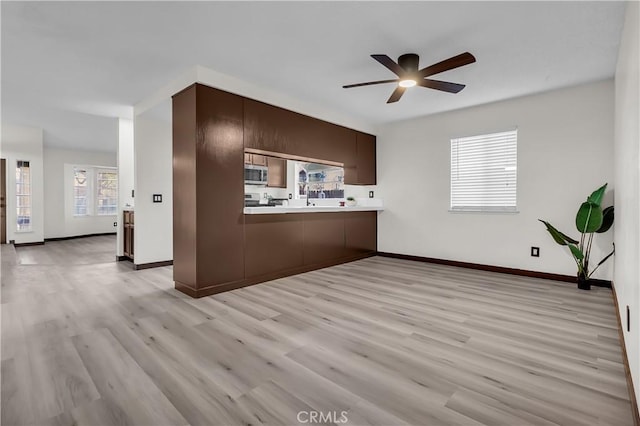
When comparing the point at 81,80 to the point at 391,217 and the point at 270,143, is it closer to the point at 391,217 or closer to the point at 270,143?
the point at 270,143

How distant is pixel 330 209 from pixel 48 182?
8045mm

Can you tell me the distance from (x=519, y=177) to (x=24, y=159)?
929 cm

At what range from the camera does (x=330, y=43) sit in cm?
296

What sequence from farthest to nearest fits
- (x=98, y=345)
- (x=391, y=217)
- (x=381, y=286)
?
(x=391, y=217), (x=381, y=286), (x=98, y=345)

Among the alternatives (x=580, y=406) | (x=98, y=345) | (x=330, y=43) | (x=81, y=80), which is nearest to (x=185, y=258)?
(x=98, y=345)

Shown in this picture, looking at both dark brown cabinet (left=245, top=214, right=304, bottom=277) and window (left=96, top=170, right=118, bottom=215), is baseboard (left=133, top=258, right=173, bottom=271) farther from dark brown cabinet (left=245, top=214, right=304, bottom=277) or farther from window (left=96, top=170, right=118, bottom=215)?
window (left=96, top=170, right=118, bottom=215)

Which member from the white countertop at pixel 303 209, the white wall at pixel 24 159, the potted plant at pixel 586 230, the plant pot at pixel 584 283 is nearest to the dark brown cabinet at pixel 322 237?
the white countertop at pixel 303 209

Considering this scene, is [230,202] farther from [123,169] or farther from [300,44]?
[123,169]

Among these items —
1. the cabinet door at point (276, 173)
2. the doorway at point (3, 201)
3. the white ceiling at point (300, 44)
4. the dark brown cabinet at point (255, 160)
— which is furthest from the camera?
the doorway at point (3, 201)

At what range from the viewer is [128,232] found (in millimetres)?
5395

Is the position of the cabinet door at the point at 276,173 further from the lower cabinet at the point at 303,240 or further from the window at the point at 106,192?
the window at the point at 106,192

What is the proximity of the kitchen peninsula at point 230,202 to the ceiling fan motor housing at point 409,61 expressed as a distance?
1.78 m

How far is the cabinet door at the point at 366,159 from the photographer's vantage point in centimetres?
577

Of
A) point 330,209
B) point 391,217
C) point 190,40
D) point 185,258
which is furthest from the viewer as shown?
point 391,217
